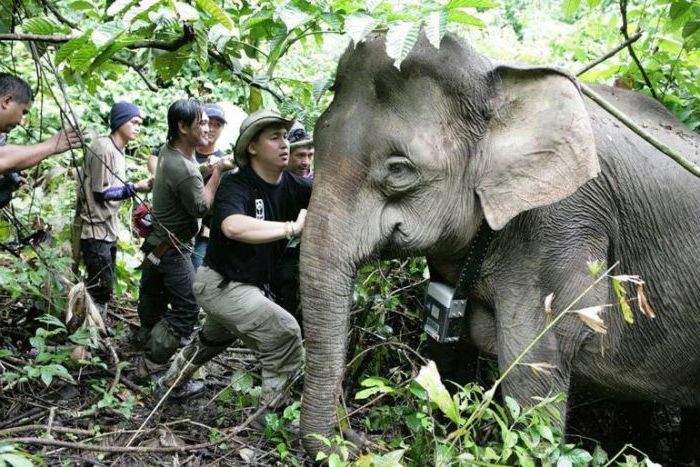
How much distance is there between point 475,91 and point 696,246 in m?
1.26

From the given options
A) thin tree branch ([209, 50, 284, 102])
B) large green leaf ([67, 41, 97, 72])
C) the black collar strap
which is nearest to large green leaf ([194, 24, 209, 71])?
large green leaf ([67, 41, 97, 72])

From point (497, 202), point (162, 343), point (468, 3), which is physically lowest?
point (162, 343)

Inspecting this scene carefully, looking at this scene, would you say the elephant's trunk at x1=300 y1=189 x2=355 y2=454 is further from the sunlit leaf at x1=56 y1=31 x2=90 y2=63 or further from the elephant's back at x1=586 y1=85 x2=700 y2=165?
the elephant's back at x1=586 y1=85 x2=700 y2=165

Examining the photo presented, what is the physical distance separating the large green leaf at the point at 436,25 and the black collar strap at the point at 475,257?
99cm

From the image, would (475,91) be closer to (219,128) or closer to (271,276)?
(271,276)

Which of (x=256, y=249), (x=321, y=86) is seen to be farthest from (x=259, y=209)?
(x=321, y=86)

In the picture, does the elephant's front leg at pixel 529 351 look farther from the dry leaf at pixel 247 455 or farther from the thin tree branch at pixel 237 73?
the thin tree branch at pixel 237 73

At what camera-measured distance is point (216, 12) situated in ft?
9.71

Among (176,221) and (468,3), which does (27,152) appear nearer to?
(176,221)

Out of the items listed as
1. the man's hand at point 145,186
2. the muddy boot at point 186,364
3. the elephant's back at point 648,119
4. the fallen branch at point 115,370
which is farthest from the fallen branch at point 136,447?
the man's hand at point 145,186

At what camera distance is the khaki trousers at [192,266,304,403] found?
4027 millimetres

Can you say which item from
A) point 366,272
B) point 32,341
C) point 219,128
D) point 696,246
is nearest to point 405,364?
point 366,272

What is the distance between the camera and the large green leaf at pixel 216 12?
2918 millimetres

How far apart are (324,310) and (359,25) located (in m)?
1.05
